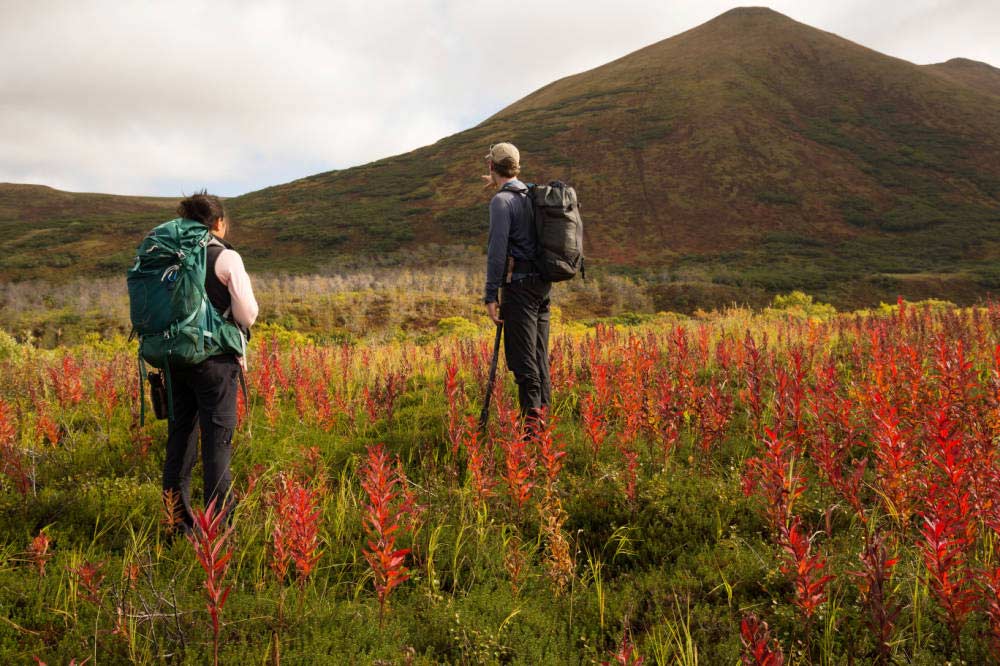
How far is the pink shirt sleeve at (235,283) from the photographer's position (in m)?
2.85

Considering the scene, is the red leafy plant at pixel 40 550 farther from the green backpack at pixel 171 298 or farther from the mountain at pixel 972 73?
the mountain at pixel 972 73

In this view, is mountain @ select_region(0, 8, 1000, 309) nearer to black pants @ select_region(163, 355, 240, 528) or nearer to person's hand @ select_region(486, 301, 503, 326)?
person's hand @ select_region(486, 301, 503, 326)

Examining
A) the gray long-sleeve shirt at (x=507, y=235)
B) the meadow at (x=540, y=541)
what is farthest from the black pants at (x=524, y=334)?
the meadow at (x=540, y=541)

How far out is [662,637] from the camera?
2105mm

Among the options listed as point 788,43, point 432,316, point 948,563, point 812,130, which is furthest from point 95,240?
point 788,43

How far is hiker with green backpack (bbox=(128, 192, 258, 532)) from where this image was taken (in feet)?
8.64

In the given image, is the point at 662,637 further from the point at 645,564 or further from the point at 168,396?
the point at 168,396

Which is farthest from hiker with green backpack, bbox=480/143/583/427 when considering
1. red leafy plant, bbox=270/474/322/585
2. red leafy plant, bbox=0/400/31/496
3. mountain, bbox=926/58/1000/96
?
mountain, bbox=926/58/1000/96

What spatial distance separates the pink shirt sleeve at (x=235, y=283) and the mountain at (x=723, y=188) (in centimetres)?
2303

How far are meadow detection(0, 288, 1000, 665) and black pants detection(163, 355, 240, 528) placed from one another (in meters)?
0.25

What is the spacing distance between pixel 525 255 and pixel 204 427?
2.37 meters

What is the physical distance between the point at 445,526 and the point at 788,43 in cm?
9297

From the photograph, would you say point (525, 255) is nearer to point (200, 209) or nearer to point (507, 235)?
point (507, 235)

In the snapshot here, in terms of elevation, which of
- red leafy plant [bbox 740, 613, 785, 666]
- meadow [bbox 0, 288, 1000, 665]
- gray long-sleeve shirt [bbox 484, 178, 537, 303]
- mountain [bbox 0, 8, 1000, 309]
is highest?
mountain [bbox 0, 8, 1000, 309]
